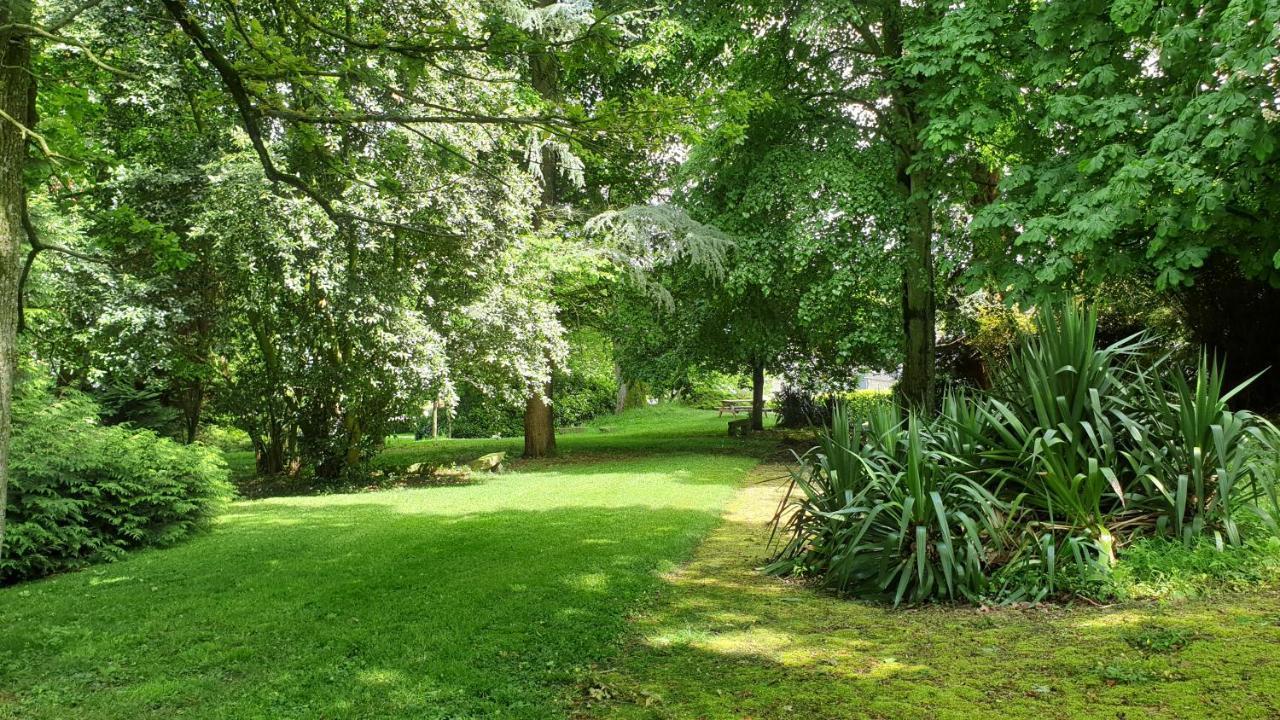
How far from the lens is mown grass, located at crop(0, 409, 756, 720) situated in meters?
3.68

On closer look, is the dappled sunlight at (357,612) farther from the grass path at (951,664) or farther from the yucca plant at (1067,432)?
the yucca plant at (1067,432)

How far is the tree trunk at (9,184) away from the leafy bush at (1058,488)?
447cm

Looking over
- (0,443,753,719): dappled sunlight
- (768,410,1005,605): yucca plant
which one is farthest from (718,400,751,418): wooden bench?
(768,410,1005,605): yucca plant

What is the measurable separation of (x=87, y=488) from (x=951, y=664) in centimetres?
765

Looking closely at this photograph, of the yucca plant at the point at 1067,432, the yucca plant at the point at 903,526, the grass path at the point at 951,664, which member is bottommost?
the grass path at the point at 951,664

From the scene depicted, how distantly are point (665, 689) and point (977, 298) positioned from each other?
45.8ft

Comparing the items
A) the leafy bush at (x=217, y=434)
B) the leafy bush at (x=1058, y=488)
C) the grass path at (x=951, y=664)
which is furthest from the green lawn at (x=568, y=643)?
the leafy bush at (x=217, y=434)

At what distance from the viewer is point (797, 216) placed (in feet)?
41.5

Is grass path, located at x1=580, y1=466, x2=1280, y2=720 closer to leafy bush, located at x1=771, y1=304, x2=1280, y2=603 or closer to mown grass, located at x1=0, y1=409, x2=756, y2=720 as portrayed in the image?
leafy bush, located at x1=771, y1=304, x2=1280, y2=603

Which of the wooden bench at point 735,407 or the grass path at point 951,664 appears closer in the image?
the grass path at point 951,664

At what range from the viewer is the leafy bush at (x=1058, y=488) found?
4.45 m

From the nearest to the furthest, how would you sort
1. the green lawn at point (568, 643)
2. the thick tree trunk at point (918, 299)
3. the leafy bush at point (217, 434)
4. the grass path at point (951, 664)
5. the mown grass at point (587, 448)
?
1. the grass path at point (951, 664)
2. the green lawn at point (568, 643)
3. the thick tree trunk at point (918, 299)
4. the mown grass at point (587, 448)
5. the leafy bush at point (217, 434)

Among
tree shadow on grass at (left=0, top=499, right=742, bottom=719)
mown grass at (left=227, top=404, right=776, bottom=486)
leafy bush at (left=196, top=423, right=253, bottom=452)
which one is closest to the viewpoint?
tree shadow on grass at (left=0, top=499, right=742, bottom=719)

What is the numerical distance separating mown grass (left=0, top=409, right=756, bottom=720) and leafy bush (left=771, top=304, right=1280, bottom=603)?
5.89 ft
